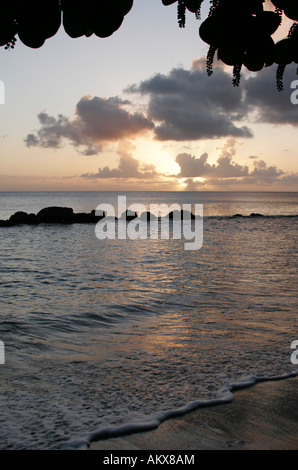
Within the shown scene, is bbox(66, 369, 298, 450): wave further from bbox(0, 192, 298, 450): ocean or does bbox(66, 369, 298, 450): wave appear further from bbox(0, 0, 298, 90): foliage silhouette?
bbox(0, 0, 298, 90): foliage silhouette

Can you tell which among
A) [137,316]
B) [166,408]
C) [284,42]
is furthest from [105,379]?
[284,42]

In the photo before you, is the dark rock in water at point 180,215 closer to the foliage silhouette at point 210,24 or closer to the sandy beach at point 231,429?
the sandy beach at point 231,429

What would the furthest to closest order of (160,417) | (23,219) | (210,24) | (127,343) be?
1. (23,219)
2. (127,343)
3. (160,417)
4. (210,24)

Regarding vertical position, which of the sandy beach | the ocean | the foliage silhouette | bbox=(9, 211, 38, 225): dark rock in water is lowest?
the sandy beach

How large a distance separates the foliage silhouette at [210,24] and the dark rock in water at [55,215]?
124ft

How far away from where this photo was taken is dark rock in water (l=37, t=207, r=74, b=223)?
38375 mm

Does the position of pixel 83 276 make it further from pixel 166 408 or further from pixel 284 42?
pixel 284 42

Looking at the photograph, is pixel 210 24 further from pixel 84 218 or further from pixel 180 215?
pixel 180 215

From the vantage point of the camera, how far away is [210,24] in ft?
4.78

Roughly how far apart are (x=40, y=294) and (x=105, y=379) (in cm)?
586

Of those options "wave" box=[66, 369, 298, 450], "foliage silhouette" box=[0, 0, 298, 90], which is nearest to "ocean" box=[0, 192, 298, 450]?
"wave" box=[66, 369, 298, 450]

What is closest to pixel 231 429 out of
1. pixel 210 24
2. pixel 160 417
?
pixel 160 417

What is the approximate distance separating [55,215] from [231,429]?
36915 millimetres

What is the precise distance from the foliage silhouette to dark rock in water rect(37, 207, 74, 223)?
3770 centimetres
